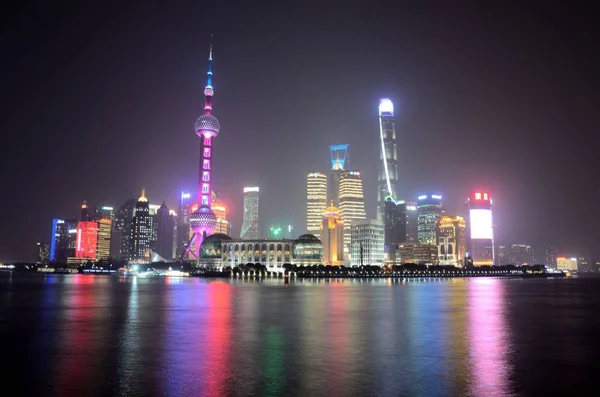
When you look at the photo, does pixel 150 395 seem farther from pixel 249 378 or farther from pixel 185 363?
pixel 185 363

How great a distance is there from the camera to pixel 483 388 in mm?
19375

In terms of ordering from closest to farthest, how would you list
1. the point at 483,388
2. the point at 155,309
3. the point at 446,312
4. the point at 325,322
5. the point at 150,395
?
the point at 150,395 → the point at 483,388 → the point at 325,322 → the point at 446,312 → the point at 155,309

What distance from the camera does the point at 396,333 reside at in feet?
116

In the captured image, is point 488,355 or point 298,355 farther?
point 488,355

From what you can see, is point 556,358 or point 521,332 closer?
point 556,358

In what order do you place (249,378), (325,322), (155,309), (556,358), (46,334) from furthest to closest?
1. (155,309)
2. (325,322)
3. (46,334)
4. (556,358)
5. (249,378)

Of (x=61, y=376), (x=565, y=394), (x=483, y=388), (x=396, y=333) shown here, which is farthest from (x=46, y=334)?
(x=565, y=394)

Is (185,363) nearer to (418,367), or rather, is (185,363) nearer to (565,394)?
(418,367)

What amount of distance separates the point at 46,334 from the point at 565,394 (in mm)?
32396

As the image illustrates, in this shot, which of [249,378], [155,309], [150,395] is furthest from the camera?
[155,309]

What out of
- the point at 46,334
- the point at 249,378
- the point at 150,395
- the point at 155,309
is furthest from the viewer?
the point at 155,309

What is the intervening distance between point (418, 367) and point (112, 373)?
13.8 metres

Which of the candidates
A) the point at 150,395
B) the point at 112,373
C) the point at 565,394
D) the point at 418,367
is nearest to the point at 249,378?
the point at 150,395

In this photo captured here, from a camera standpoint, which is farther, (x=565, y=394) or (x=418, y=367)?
(x=418, y=367)
